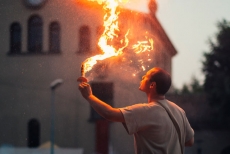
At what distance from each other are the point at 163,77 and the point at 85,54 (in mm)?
4426

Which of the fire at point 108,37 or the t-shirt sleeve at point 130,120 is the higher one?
the fire at point 108,37

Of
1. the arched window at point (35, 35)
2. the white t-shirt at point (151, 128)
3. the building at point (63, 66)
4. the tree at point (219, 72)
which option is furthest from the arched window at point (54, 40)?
the tree at point (219, 72)

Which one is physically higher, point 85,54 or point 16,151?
point 85,54

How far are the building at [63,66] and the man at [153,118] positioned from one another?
1.15 metres

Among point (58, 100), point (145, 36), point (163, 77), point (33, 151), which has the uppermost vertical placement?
point (145, 36)

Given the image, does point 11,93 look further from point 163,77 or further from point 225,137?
point 163,77

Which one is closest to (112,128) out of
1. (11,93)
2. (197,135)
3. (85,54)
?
(11,93)

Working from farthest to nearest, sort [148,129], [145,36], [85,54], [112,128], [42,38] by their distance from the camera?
1. [112,128]
2. [42,38]
3. [85,54]
4. [145,36]
5. [148,129]

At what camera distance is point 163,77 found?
3049 millimetres

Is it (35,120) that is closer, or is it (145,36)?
(145,36)

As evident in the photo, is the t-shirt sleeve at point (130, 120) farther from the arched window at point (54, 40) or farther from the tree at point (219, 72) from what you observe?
the tree at point (219, 72)

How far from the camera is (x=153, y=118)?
9.59 ft

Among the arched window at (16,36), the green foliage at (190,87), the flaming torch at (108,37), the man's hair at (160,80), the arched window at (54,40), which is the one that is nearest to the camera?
the man's hair at (160,80)

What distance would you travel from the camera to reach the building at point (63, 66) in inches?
240
